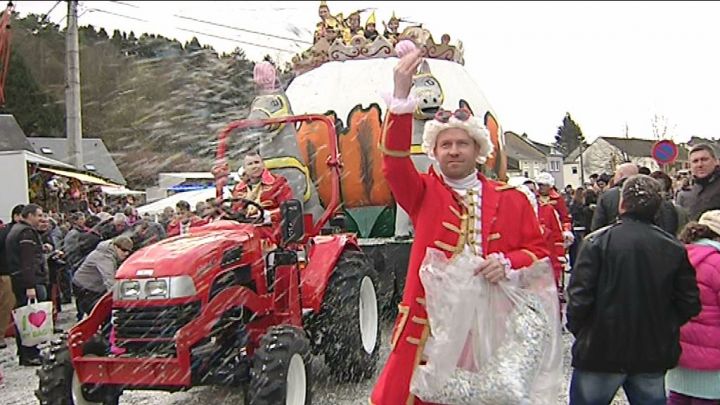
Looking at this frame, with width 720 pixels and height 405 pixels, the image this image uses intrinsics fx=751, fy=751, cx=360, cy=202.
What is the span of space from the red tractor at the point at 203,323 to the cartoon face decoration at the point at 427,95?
3.44m

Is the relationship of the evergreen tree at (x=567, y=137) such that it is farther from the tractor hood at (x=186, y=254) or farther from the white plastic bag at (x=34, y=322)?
the tractor hood at (x=186, y=254)

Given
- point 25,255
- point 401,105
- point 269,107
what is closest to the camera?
point 401,105

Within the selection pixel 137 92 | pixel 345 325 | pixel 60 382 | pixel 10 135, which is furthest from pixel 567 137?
pixel 60 382

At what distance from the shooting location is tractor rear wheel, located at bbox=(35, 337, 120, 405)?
13.8 ft

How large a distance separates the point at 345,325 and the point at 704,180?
271 cm

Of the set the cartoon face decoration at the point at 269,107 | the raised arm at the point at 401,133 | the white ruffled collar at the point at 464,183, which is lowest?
the white ruffled collar at the point at 464,183

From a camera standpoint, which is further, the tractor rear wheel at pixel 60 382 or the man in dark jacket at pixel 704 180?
the man in dark jacket at pixel 704 180

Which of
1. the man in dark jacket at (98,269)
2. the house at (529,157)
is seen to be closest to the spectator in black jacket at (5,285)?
the man in dark jacket at (98,269)

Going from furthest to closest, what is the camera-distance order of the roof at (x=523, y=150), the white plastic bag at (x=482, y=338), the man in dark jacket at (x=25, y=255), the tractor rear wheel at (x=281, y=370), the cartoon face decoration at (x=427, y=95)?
the roof at (x=523, y=150) < the cartoon face decoration at (x=427, y=95) < the man in dark jacket at (x=25, y=255) < the tractor rear wheel at (x=281, y=370) < the white plastic bag at (x=482, y=338)

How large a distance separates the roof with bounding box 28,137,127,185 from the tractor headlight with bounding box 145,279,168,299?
79.7ft

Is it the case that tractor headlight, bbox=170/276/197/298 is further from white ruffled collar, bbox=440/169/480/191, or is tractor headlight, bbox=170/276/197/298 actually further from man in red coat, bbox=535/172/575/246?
man in red coat, bbox=535/172/575/246

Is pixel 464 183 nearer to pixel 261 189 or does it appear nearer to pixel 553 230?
pixel 261 189

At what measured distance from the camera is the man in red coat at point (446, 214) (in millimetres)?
2627

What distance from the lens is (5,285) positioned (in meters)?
8.12
